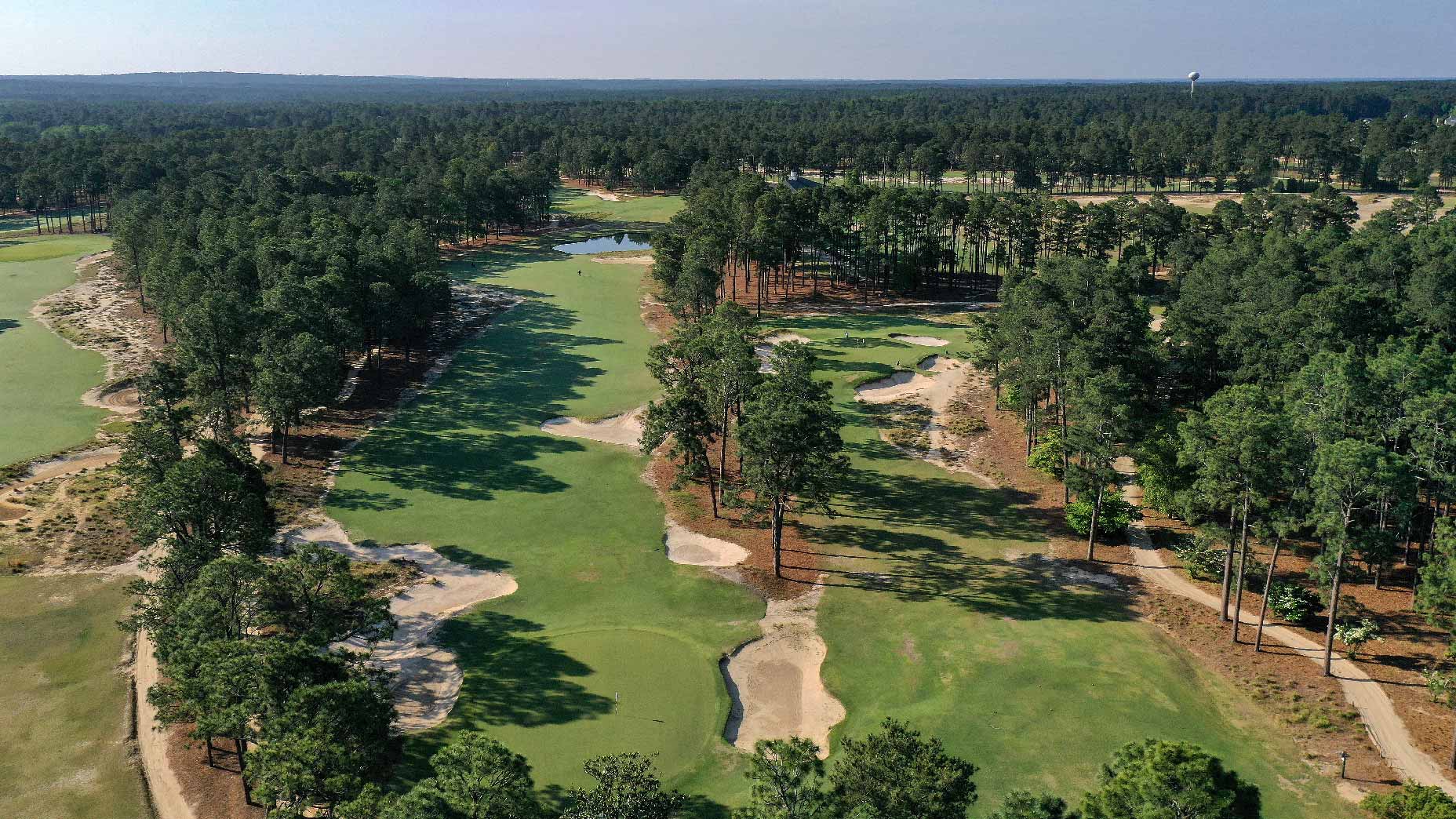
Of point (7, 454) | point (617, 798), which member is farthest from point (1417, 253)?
point (7, 454)

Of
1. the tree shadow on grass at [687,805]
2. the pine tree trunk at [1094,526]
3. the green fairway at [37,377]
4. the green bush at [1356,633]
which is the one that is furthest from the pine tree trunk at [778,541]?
the green fairway at [37,377]

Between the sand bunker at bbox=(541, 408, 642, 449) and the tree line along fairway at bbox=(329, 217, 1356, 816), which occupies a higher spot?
the sand bunker at bbox=(541, 408, 642, 449)

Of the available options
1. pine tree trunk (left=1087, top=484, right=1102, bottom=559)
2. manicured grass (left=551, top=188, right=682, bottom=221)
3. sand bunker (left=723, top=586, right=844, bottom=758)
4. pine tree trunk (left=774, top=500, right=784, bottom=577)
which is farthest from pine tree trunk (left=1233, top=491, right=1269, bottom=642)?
manicured grass (left=551, top=188, right=682, bottom=221)

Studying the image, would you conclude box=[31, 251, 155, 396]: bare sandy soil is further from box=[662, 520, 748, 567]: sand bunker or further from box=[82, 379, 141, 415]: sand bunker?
box=[662, 520, 748, 567]: sand bunker

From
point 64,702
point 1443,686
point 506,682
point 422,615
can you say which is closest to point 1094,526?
point 1443,686

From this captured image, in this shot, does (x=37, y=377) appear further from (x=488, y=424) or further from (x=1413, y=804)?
(x=1413, y=804)

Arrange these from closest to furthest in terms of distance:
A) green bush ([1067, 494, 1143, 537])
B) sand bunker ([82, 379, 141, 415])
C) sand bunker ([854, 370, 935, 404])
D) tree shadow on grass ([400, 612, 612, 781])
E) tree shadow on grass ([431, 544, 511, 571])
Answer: tree shadow on grass ([400, 612, 612, 781]) < tree shadow on grass ([431, 544, 511, 571]) < green bush ([1067, 494, 1143, 537]) < sand bunker ([82, 379, 141, 415]) < sand bunker ([854, 370, 935, 404])
